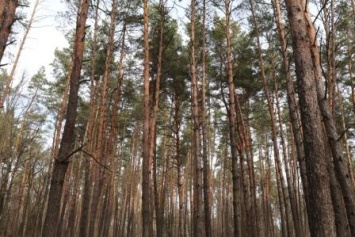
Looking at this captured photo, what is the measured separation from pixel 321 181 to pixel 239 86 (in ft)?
39.5

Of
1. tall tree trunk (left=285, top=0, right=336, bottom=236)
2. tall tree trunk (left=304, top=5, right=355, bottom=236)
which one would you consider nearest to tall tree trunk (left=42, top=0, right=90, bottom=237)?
tall tree trunk (left=285, top=0, right=336, bottom=236)

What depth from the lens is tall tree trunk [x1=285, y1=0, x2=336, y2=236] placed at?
3180 mm

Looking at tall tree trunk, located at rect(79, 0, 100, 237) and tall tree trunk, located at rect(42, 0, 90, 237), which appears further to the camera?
tall tree trunk, located at rect(79, 0, 100, 237)

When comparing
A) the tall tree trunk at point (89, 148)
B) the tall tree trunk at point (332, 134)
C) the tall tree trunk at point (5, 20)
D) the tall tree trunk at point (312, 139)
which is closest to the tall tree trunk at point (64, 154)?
the tall tree trunk at point (5, 20)

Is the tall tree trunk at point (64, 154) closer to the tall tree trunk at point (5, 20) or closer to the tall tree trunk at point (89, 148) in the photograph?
the tall tree trunk at point (5, 20)

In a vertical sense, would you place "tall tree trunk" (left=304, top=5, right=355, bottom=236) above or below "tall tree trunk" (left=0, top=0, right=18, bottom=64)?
below

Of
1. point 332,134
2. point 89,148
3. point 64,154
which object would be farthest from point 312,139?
point 89,148

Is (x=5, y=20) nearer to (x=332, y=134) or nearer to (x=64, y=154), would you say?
(x=64, y=154)

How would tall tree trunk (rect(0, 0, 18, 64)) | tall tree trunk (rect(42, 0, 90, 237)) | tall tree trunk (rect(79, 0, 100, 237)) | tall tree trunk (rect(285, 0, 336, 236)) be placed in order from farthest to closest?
1. tall tree trunk (rect(79, 0, 100, 237))
2. tall tree trunk (rect(0, 0, 18, 64))
3. tall tree trunk (rect(42, 0, 90, 237))
4. tall tree trunk (rect(285, 0, 336, 236))

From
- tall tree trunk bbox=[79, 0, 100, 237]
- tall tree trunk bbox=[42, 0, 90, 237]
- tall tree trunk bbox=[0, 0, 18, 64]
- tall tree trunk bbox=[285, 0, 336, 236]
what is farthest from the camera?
tall tree trunk bbox=[79, 0, 100, 237]

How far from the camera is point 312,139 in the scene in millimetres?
3480

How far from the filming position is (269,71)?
50.2 feet

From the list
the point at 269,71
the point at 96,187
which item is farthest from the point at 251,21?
the point at 96,187

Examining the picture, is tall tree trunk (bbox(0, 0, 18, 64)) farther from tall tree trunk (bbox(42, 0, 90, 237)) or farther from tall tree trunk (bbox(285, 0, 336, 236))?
tall tree trunk (bbox(285, 0, 336, 236))
